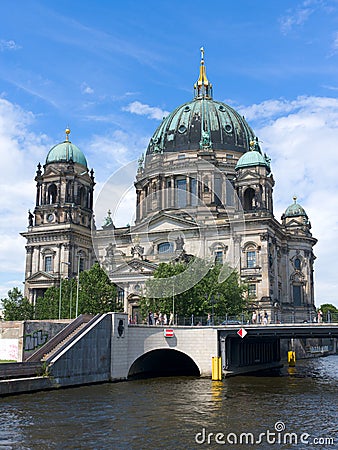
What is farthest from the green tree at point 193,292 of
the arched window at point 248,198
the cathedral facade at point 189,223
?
the arched window at point 248,198

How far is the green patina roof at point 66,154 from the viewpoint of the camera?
316 ft

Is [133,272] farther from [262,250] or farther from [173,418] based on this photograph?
[173,418]

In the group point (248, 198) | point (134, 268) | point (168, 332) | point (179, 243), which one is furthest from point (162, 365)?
point (248, 198)

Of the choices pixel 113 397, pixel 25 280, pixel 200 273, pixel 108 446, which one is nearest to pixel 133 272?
pixel 200 273

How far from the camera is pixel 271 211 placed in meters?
91.9

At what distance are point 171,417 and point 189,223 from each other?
58130mm

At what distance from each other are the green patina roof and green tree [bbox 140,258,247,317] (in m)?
34.4

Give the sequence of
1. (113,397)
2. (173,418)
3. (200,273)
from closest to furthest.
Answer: (173,418), (113,397), (200,273)

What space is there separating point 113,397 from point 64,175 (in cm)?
6001

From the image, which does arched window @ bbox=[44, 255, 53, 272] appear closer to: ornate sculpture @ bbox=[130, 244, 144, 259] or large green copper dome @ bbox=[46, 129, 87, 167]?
ornate sculpture @ bbox=[130, 244, 144, 259]

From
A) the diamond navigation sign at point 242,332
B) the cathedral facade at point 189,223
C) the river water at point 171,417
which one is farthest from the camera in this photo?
the cathedral facade at point 189,223

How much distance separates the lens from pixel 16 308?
276ft

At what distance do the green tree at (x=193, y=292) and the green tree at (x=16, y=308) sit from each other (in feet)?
76.5

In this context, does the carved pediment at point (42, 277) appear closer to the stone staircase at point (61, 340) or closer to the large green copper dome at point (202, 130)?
the large green copper dome at point (202, 130)
